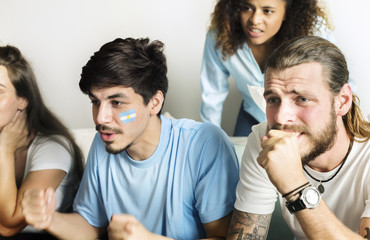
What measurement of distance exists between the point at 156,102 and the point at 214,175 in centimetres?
34

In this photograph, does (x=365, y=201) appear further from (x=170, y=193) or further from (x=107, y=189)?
(x=107, y=189)

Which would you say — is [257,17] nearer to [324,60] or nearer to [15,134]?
[324,60]

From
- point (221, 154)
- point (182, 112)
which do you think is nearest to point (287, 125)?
point (221, 154)

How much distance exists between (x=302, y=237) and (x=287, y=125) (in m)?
0.38

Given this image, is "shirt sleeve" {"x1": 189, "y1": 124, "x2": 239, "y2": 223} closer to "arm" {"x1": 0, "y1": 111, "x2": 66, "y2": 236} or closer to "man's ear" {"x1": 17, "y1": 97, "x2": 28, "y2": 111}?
"arm" {"x1": 0, "y1": 111, "x2": 66, "y2": 236}

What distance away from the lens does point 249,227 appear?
133cm

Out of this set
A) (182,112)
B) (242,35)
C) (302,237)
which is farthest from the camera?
(182,112)

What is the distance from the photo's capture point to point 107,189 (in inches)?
63.3

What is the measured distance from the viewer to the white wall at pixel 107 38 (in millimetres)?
2457

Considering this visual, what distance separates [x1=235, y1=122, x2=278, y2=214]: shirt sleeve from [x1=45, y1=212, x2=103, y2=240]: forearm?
0.58 metres

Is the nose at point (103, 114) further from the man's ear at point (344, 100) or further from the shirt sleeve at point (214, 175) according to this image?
the man's ear at point (344, 100)

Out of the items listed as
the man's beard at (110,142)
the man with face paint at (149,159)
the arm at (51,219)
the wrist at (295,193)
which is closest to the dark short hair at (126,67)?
the man with face paint at (149,159)

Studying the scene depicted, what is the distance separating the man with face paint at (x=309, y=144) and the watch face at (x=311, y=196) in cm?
2

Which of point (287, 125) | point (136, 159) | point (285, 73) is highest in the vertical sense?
point (285, 73)
